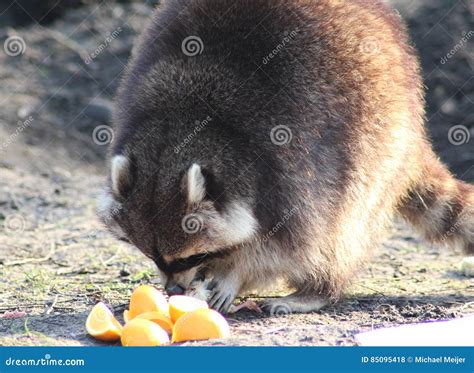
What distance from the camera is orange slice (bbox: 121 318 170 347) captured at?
202 inches

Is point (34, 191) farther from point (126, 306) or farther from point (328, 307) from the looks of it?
point (328, 307)

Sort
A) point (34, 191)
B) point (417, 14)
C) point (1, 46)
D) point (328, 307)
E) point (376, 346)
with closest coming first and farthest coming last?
1. point (376, 346)
2. point (328, 307)
3. point (34, 191)
4. point (417, 14)
5. point (1, 46)

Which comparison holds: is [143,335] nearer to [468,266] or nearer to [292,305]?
[292,305]

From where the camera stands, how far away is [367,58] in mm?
6410

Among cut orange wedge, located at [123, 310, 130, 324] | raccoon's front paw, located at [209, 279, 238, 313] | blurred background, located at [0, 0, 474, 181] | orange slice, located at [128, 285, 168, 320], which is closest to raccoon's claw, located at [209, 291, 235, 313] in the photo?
raccoon's front paw, located at [209, 279, 238, 313]

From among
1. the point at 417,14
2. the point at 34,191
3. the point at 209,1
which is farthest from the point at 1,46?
the point at 209,1

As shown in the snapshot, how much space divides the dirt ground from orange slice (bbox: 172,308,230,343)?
134 millimetres

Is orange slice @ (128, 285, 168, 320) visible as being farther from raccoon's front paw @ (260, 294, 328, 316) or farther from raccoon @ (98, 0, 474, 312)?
raccoon's front paw @ (260, 294, 328, 316)

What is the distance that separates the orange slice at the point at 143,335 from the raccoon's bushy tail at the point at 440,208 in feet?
8.64

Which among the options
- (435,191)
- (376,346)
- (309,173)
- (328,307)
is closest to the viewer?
(376,346)

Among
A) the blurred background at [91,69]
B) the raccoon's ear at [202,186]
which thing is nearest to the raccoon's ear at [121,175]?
the raccoon's ear at [202,186]

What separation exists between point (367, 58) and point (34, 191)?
4.50 metres

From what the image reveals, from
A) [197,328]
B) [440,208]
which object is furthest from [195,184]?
[440,208]

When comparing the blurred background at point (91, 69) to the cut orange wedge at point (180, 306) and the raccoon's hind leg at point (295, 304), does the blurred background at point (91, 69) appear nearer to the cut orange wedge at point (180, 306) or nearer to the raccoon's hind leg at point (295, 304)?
the raccoon's hind leg at point (295, 304)
